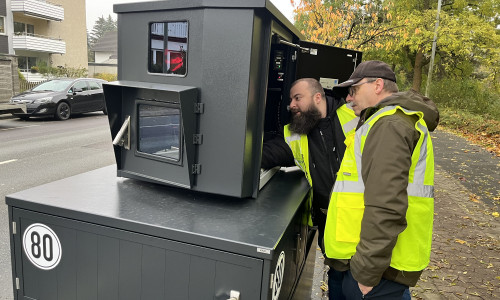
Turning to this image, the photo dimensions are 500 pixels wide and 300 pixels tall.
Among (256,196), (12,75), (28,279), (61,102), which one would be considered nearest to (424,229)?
(256,196)

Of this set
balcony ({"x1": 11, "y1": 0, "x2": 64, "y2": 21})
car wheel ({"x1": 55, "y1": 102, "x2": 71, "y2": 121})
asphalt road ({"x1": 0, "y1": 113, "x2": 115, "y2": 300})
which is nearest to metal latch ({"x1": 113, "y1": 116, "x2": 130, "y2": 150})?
asphalt road ({"x1": 0, "y1": 113, "x2": 115, "y2": 300})

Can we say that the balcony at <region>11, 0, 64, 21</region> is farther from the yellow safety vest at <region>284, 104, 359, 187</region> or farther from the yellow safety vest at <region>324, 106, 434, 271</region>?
the yellow safety vest at <region>324, 106, 434, 271</region>

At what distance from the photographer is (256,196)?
2.27 meters

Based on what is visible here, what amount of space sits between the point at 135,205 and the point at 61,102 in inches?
556

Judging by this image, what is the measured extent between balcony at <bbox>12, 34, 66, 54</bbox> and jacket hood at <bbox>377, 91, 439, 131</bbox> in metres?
30.3

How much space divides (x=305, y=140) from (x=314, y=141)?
0.23 feet

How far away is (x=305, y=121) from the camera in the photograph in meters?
2.67

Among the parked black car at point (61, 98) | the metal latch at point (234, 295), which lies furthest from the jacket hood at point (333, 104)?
the parked black car at point (61, 98)

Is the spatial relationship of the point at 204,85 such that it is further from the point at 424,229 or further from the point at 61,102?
the point at 61,102

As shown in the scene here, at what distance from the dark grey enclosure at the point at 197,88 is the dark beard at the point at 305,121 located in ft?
1.88

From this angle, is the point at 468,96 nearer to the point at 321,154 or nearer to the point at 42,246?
the point at 321,154

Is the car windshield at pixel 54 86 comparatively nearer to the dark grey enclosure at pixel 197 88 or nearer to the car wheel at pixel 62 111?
the car wheel at pixel 62 111

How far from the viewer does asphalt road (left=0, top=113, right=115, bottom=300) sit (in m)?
5.08

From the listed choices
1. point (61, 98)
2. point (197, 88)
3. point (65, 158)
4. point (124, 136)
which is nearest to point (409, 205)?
point (197, 88)
